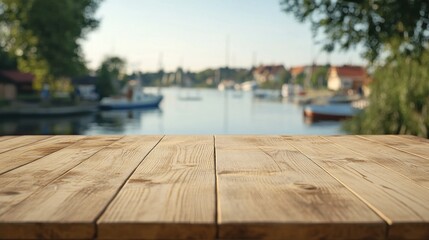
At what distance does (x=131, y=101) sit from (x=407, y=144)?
2020 inches

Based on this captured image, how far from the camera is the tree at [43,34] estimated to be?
3356cm

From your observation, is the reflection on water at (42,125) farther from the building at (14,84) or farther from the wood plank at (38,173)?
the wood plank at (38,173)

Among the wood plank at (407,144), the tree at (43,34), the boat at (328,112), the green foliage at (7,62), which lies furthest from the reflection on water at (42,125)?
the wood plank at (407,144)

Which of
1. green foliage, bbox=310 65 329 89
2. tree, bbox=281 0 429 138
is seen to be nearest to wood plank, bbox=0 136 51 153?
tree, bbox=281 0 429 138

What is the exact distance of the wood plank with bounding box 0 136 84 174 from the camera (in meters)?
1.74

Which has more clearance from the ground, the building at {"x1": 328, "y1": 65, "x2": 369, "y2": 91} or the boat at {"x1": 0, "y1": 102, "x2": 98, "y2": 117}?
the building at {"x1": 328, "y1": 65, "x2": 369, "y2": 91}

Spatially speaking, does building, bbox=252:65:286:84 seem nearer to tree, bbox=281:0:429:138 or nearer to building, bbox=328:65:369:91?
building, bbox=328:65:369:91

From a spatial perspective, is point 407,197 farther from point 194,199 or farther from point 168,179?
point 168,179

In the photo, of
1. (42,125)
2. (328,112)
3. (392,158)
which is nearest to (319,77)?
(328,112)

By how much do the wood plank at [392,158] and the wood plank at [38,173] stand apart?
48.4 inches

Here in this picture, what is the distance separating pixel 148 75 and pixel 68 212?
142 m

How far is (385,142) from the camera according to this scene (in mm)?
2488

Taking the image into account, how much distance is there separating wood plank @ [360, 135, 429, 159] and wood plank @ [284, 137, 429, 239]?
333 millimetres

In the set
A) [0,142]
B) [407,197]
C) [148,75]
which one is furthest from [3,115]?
[148,75]
